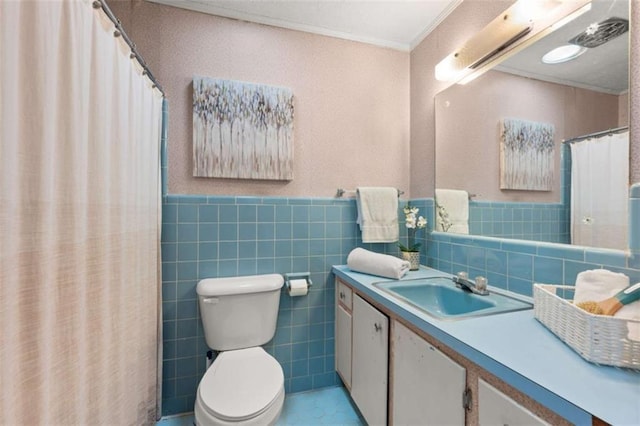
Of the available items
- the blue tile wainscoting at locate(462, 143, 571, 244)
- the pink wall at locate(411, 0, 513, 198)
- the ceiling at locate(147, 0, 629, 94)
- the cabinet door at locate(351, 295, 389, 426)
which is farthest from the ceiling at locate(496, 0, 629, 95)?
the cabinet door at locate(351, 295, 389, 426)

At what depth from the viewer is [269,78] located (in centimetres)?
173

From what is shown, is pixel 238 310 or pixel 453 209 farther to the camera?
pixel 453 209

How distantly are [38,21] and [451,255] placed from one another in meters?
1.86

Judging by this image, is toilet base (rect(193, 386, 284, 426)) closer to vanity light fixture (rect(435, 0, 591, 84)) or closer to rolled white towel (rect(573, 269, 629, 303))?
rolled white towel (rect(573, 269, 629, 303))

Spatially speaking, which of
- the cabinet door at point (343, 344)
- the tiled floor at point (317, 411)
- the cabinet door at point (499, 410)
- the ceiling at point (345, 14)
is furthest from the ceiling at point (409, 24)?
the tiled floor at point (317, 411)

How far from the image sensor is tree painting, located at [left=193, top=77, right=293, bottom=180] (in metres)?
1.60

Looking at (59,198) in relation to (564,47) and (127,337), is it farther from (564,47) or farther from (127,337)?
(564,47)

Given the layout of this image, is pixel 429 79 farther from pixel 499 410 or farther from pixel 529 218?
pixel 499 410

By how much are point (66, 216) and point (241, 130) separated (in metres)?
1.09

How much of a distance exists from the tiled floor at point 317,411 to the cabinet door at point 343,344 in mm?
146

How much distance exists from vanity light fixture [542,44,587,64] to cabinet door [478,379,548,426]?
1.26 metres

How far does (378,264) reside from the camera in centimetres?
153

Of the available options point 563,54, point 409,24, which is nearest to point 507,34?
point 563,54

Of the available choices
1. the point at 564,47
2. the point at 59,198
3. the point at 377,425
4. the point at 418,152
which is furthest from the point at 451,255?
the point at 59,198
